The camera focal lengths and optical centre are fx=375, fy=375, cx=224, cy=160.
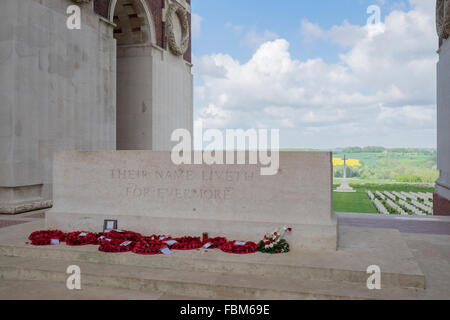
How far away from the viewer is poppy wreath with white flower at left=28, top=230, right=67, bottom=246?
5723mm

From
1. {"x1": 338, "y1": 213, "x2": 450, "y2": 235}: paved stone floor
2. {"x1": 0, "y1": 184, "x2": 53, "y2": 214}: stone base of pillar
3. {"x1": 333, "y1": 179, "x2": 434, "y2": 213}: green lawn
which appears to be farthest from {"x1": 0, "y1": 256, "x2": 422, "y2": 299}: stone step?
{"x1": 333, "y1": 179, "x2": 434, "y2": 213}: green lawn

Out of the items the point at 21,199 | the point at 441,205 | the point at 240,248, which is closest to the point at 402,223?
the point at 441,205

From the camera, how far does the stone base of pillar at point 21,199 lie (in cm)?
1034

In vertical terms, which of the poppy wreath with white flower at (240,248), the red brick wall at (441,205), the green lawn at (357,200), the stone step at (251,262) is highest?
the poppy wreath with white flower at (240,248)

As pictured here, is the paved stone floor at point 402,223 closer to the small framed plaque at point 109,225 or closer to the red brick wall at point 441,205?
the red brick wall at point 441,205

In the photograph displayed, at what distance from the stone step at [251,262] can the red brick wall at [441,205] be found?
9631mm

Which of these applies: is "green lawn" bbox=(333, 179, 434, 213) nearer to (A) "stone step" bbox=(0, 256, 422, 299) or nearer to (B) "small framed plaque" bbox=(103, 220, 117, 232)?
(B) "small framed plaque" bbox=(103, 220, 117, 232)

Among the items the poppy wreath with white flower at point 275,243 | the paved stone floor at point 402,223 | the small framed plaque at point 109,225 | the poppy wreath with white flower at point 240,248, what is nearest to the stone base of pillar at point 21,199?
the small framed plaque at point 109,225

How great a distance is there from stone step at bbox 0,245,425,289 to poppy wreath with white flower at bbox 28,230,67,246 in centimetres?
16

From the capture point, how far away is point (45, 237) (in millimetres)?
5875

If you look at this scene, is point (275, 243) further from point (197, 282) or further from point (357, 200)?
point (357, 200)

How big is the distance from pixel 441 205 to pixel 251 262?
11731mm
